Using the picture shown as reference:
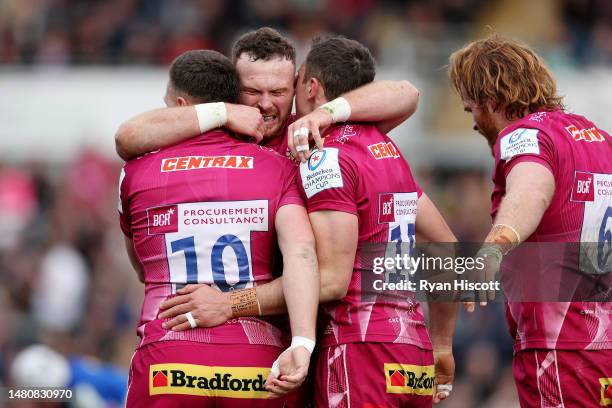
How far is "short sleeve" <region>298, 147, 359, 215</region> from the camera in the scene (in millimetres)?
6176

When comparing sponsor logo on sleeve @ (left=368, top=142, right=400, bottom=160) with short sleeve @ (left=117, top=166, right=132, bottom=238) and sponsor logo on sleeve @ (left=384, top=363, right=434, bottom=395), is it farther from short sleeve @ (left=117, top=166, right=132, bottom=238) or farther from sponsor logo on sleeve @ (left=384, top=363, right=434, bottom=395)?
short sleeve @ (left=117, top=166, right=132, bottom=238)

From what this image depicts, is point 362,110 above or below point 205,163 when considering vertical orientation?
above

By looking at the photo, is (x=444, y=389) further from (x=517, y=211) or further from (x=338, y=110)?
(x=338, y=110)

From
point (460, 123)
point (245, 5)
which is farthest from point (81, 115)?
point (460, 123)

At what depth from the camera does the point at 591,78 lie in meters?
18.0

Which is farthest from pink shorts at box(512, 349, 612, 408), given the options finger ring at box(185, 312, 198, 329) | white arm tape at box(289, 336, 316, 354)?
finger ring at box(185, 312, 198, 329)

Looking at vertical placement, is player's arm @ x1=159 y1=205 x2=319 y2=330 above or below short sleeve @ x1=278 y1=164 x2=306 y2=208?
below

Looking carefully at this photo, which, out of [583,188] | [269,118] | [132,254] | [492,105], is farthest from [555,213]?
[132,254]

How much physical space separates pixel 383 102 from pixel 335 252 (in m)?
1.01

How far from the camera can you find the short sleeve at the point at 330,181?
20.3 feet

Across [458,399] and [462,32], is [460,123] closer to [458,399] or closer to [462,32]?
[462,32]

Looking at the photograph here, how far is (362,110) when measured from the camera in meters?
6.53

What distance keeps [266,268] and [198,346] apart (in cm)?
58

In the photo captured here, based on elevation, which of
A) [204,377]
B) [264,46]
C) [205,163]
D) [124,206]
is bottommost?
[204,377]
